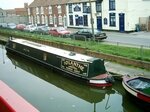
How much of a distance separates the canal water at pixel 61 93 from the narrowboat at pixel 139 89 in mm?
685

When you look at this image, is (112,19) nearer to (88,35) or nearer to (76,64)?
(88,35)

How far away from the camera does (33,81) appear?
17672 millimetres

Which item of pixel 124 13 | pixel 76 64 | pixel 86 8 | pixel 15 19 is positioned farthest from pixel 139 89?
pixel 15 19

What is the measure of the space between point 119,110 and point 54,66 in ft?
23.9

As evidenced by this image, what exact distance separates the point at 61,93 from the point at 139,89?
5.00 m

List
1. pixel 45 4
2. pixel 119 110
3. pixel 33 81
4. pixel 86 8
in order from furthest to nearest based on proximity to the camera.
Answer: pixel 45 4 < pixel 86 8 < pixel 33 81 < pixel 119 110

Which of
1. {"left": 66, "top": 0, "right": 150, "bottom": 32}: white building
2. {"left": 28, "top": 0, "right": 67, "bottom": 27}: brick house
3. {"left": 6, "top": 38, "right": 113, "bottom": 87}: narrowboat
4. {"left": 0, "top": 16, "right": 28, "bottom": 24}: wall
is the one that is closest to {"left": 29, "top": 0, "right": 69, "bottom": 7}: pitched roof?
{"left": 28, "top": 0, "right": 67, "bottom": 27}: brick house

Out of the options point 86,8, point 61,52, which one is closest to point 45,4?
point 86,8

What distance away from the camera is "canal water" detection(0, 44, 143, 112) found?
12.6 metres

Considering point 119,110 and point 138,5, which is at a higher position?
point 138,5

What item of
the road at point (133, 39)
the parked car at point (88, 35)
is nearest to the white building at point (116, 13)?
the road at point (133, 39)

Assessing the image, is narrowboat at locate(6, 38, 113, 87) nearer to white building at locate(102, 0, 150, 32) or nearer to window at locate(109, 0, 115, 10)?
white building at locate(102, 0, 150, 32)

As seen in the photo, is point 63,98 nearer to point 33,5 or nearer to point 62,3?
point 62,3

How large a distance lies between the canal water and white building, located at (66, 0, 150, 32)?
587 inches
